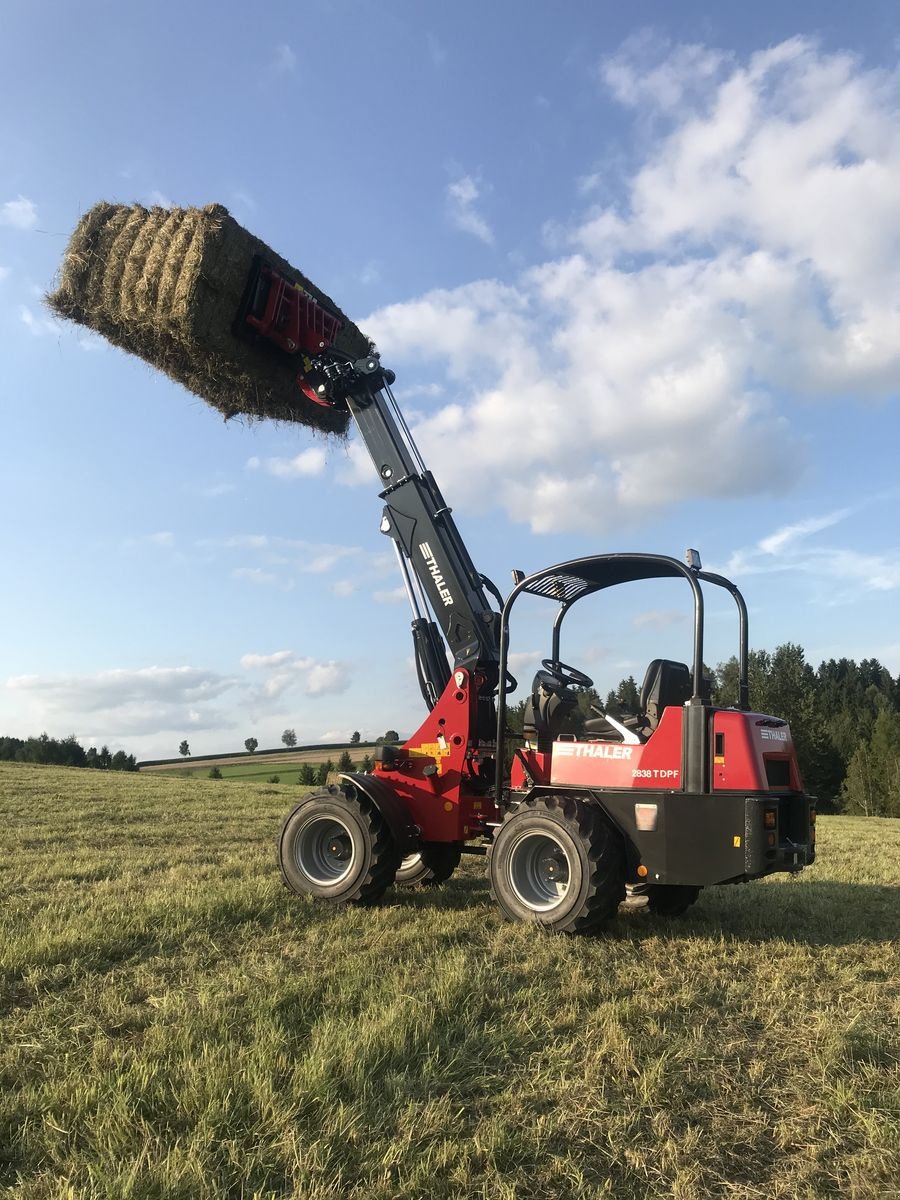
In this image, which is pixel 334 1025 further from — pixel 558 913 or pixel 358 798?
pixel 358 798

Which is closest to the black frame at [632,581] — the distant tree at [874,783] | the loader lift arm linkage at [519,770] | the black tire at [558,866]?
the loader lift arm linkage at [519,770]

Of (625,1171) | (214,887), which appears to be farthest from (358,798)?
(625,1171)

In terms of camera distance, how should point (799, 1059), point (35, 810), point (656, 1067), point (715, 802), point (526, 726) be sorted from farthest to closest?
point (35, 810)
point (526, 726)
point (715, 802)
point (799, 1059)
point (656, 1067)

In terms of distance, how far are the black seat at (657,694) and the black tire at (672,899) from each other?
1729mm


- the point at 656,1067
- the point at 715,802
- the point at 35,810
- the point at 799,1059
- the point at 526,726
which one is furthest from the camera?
the point at 35,810

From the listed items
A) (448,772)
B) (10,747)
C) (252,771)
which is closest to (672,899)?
(448,772)

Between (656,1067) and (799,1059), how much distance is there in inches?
32.0

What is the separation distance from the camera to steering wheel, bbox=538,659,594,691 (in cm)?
749

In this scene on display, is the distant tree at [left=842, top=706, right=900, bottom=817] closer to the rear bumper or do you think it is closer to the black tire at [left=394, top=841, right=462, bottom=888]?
the black tire at [left=394, top=841, right=462, bottom=888]

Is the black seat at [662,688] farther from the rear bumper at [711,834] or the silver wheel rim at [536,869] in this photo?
the silver wheel rim at [536,869]

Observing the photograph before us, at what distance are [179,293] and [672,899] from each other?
284 inches

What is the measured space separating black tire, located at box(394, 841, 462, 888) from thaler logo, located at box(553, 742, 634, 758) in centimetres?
199

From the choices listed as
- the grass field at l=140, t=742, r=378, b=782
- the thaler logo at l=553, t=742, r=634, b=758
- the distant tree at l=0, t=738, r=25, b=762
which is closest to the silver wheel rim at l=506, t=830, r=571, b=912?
the thaler logo at l=553, t=742, r=634, b=758

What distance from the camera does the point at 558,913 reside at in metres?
6.13
